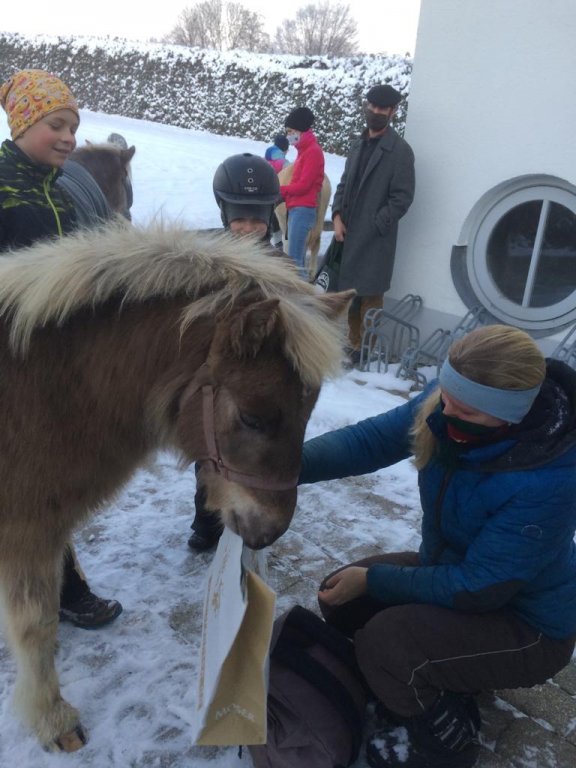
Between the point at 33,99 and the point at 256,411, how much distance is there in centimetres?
165

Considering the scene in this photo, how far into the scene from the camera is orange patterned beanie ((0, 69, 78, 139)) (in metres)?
2.45

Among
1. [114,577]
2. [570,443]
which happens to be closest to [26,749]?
[114,577]

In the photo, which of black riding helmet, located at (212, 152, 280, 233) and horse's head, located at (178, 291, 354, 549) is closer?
horse's head, located at (178, 291, 354, 549)

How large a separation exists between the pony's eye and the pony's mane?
0.18 meters

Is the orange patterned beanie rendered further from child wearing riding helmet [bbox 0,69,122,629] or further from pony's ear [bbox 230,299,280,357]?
pony's ear [bbox 230,299,280,357]

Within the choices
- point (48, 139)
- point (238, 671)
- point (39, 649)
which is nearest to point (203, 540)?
point (39, 649)

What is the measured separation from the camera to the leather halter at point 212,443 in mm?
1848

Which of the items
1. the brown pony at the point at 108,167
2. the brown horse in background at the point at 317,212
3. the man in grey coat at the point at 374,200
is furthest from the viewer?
the brown horse in background at the point at 317,212

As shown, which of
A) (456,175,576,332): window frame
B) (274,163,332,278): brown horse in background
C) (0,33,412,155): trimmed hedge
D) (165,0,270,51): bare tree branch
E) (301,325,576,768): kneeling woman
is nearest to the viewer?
(301,325,576,768): kneeling woman

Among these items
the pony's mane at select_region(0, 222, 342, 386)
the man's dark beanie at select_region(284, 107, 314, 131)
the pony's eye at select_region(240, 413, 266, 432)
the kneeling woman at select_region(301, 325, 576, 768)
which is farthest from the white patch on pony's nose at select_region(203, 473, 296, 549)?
the man's dark beanie at select_region(284, 107, 314, 131)

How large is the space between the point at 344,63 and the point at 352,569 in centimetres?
1946

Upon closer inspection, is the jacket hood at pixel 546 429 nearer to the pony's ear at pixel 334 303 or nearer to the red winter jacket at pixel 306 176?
the pony's ear at pixel 334 303

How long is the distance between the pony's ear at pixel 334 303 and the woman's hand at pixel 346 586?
3.12 feet

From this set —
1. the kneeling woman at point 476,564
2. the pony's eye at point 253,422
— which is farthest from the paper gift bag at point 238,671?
the kneeling woman at point 476,564
